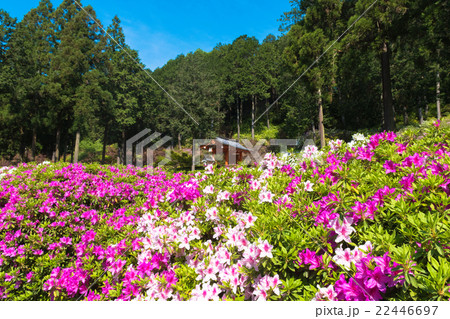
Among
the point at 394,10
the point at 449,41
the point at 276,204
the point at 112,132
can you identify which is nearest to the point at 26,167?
the point at 276,204

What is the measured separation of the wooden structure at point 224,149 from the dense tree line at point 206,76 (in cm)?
165

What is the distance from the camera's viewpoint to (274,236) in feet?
5.64

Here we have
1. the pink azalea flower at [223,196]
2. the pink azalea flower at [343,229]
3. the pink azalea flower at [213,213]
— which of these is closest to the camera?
the pink azalea flower at [343,229]

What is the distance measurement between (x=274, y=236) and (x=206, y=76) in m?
31.4

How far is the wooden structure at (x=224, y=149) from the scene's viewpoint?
78.7ft

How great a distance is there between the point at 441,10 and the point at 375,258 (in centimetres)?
1206

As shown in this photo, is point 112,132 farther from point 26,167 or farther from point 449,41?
point 449,41

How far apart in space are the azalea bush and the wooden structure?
1915 centimetres

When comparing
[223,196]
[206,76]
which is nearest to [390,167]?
[223,196]

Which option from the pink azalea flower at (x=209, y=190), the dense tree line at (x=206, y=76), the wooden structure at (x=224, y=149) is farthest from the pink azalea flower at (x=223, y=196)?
the wooden structure at (x=224, y=149)

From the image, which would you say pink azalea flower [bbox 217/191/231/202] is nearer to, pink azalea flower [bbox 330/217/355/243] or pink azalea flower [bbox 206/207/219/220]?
pink azalea flower [bbox 206/207/219/220]

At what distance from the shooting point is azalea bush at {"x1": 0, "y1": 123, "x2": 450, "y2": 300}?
1.37 m

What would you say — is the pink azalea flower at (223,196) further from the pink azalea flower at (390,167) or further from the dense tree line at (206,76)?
the dense tree line at (206,76)

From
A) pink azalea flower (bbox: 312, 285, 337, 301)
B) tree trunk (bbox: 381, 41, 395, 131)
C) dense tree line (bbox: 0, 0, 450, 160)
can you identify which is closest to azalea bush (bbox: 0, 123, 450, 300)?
pink azalea flower (bbox: 312, 285, 337, 301)
